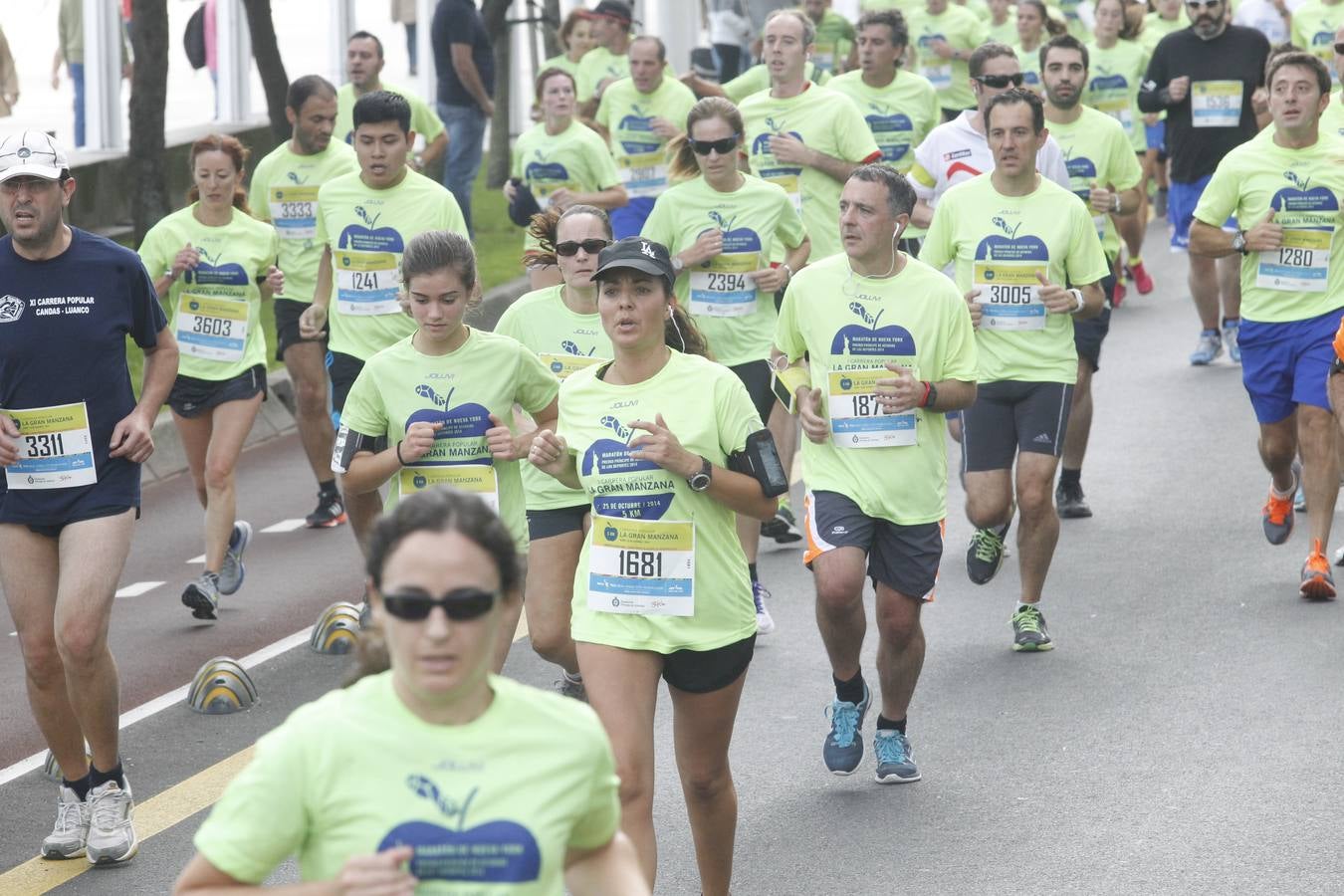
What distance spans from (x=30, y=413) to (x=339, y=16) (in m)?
17.2

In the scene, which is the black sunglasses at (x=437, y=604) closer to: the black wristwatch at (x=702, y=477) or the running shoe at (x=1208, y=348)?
the black wristwatch at (x=702, y=477)

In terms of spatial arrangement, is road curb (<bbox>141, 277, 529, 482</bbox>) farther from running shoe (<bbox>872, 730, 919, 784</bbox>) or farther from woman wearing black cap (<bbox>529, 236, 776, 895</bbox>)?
woman wearing black cap (<bbox>529, 236, 776, 895</bbox>)

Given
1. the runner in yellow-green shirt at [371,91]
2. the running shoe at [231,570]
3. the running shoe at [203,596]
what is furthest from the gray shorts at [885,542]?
the runner in yellow-green shirt at [371,91]

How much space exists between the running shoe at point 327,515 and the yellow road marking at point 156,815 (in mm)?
3660

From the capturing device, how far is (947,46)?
18.5m

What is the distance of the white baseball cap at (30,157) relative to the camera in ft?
22.0

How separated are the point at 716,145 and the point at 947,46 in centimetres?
917

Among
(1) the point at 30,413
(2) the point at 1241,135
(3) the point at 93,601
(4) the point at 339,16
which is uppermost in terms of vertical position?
(4) the point at 339,16

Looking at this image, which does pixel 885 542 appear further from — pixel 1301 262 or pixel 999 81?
pixel 999 81

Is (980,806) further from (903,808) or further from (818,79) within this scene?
(818,79)

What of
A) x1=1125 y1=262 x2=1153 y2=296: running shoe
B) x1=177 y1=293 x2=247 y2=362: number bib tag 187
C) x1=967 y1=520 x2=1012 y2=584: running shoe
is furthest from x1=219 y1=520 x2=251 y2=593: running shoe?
x1=1125 y1=262 x2=1153 y2=296: running shoe

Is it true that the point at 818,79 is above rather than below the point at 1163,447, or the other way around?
above

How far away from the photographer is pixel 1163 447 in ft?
41.4

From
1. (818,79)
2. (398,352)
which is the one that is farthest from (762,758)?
(818,79)
